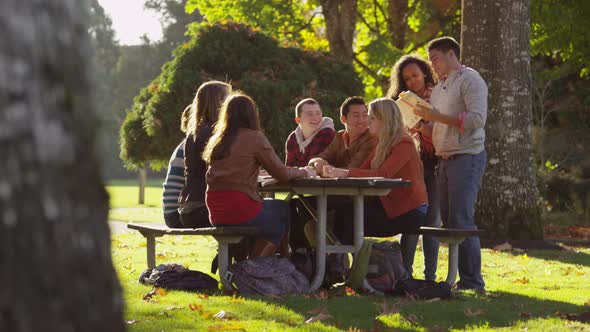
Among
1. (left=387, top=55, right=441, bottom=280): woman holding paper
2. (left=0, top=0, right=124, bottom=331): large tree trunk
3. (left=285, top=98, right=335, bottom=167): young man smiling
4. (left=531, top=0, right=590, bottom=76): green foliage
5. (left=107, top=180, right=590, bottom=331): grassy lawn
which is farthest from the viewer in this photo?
(left=531, top=0, right=590, bottom=76): green foliage

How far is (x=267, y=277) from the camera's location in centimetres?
719

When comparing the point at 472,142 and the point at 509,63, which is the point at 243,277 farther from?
the point at 509,63

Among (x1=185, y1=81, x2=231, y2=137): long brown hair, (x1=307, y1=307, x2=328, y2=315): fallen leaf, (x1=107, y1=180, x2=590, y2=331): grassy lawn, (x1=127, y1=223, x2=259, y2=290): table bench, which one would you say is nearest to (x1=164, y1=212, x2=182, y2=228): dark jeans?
(x1=127, y1=223, x2=259, y2=290): table bench

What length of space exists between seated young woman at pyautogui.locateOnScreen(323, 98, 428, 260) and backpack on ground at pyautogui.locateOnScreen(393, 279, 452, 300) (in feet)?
1.41

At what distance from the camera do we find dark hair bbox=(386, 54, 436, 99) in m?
7.88

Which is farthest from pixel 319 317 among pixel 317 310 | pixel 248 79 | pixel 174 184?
pixel 248 79

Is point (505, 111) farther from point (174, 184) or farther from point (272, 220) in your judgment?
point (272, 220)

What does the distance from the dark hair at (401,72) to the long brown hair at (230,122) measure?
1301mm

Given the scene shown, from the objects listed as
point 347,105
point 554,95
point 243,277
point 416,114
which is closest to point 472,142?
point 416,114

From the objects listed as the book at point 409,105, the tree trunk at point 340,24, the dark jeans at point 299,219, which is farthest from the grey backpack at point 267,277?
the tree trunk at point 340,24

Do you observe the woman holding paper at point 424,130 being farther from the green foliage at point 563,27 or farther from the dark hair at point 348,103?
the green foliage at point 563,27

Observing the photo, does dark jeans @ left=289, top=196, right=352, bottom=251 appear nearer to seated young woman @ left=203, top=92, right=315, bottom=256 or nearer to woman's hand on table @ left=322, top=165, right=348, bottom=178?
woman's hand on table @ left=322, top=165, right=348, bottom=178

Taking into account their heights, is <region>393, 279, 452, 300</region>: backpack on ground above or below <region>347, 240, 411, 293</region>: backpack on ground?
below

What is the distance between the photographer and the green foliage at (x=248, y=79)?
16.9m
